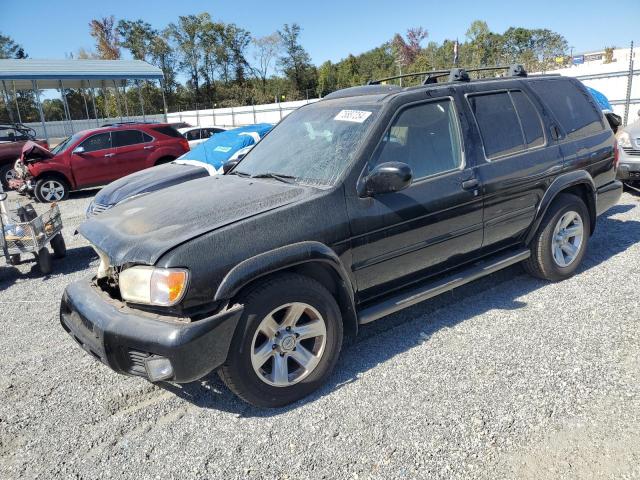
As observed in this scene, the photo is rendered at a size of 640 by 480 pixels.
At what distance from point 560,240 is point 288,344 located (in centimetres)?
301

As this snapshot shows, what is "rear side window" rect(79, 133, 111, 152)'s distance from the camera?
11984 mm

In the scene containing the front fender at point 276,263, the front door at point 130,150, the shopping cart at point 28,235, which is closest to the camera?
the front fender at point 276,263

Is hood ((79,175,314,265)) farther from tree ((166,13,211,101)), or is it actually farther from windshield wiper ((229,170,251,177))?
tree ((166,13,211,101))

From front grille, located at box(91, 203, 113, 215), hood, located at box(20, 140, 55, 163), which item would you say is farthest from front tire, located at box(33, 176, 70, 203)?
front grille, located at box(91, 203, 113, 215)

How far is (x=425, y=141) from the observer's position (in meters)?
3.69

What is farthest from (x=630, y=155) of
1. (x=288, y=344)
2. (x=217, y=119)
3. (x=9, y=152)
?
(x=217, y=119)

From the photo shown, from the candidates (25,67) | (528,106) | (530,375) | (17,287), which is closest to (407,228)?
(530,375)

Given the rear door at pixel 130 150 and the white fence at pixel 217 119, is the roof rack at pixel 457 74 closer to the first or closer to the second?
the rear door at pixel 130 150

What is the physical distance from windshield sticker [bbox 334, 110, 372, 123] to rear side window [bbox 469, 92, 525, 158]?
3.29 ft

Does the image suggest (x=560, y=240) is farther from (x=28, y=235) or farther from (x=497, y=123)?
(x=28, y=235)

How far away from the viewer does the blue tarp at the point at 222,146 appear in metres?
7.92

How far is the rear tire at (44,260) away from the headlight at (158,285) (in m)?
4.02

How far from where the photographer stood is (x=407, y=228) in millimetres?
3426

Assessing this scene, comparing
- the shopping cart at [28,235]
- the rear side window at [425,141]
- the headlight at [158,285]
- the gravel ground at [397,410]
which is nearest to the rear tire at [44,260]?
the shopping cart at [28,235]
